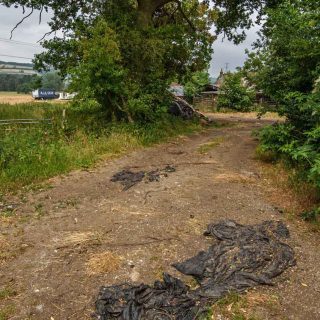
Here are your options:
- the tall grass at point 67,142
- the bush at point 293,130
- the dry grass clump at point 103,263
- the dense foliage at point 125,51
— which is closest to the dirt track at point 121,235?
the dry grass clump at point 103,263

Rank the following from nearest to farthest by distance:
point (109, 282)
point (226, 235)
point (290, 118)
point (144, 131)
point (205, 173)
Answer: point (109, 282) → point (226, 235) → point (205, 173) → point (290, 118) → point (144, 131)

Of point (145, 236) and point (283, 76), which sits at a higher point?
point (283, 76)

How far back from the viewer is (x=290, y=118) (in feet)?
33.3

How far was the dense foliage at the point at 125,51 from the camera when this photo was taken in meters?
12.7

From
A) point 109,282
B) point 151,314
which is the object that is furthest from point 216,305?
point 109,282

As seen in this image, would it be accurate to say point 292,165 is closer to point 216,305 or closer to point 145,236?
point 145,236

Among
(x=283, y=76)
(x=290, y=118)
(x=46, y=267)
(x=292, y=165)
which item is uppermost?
(x=283, y=76)

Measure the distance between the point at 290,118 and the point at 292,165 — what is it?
144cm

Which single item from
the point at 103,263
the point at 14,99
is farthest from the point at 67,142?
Result: the point at 14,99

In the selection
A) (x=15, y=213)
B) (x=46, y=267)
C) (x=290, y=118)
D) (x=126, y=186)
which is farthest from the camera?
(x=290, y=118)

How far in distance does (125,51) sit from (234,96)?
24.8 meters

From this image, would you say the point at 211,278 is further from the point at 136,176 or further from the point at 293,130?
the point at 293,130

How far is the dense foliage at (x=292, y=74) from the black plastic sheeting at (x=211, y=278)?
274 centimetres

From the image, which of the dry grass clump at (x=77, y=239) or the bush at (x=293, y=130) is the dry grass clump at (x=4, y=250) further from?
the bush at (x=293, y=130)
